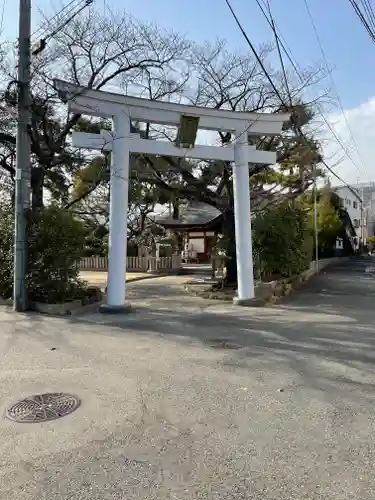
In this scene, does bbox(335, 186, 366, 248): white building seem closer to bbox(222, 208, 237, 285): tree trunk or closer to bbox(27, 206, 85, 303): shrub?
bbox(222, 208, 237, 285): tree trunk

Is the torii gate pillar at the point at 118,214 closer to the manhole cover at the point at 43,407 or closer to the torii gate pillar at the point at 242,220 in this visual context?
the torii gate pillar at the point at 242,220

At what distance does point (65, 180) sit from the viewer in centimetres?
1633

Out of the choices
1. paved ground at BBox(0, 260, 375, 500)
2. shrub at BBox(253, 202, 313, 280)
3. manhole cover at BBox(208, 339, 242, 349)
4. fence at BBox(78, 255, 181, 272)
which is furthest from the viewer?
fence at BBox(78, 255, 181, 272)

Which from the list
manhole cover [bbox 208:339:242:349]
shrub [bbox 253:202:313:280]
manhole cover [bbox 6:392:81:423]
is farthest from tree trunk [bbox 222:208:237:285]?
manhole cover [bbox 6:392:81:423]

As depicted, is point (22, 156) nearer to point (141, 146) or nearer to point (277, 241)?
point (141, 146)

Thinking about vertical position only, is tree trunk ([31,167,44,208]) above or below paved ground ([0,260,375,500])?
above

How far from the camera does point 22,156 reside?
9867 mm

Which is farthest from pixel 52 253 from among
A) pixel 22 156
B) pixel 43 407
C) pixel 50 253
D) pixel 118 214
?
pixel 43 407

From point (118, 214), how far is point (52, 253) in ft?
5.55

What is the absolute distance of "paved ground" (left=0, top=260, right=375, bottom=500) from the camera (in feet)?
9.84

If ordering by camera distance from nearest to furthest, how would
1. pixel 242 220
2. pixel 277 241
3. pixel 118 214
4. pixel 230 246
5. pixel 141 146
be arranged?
pixel 118 214 → pixel 141 146 → pixel 242 220 → pixel 277 241 → pixel 230 246

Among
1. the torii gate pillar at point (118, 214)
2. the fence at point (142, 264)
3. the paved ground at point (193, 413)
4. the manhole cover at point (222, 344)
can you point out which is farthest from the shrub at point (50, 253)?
the fence at point (142, 264)

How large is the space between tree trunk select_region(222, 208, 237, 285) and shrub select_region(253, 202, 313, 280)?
1.04m

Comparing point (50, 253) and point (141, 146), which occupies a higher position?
point (141, 146)
